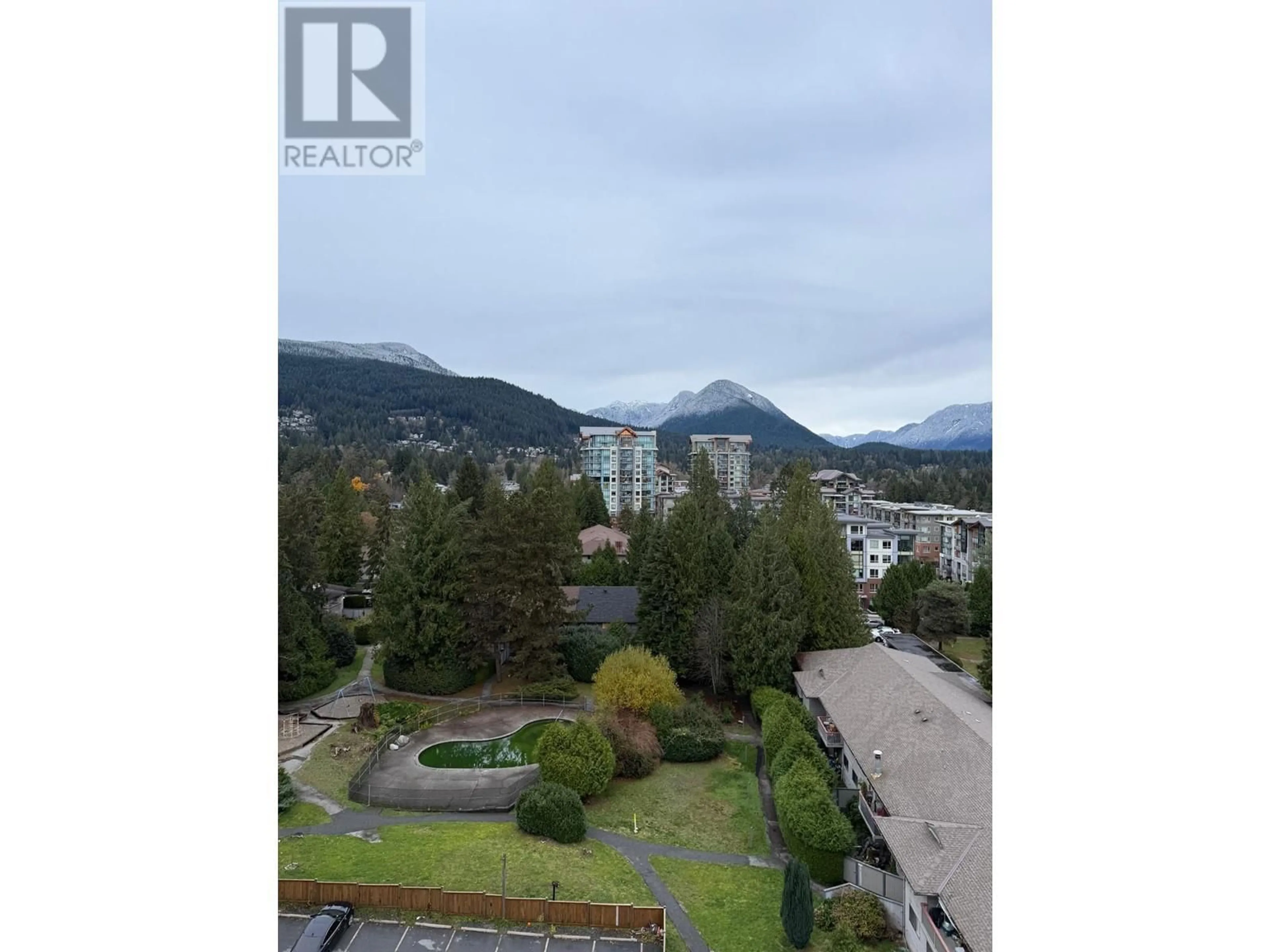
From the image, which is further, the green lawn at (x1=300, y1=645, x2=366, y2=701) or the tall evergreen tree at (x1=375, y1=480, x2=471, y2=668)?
the green lawn at (x1=300, y1=645, x2=366, y2=701)

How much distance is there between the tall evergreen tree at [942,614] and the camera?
1083 inches

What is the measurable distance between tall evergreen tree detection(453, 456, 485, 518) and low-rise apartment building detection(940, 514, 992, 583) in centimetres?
2473

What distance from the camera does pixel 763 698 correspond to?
61.5 feet

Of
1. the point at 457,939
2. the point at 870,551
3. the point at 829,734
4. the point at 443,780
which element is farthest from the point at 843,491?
the point at 457,939

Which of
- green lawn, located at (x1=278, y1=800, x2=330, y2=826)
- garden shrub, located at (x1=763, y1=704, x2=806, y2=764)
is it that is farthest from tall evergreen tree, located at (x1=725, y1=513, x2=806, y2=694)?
green lawn, located at (x1=278, y1=800, x2=330, y2=826)

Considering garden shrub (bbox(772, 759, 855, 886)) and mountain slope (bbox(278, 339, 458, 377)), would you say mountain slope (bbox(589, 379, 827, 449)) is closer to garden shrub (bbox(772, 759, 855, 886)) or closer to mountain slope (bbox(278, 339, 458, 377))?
mountain slope (bbox(278, 339, 458, 377))

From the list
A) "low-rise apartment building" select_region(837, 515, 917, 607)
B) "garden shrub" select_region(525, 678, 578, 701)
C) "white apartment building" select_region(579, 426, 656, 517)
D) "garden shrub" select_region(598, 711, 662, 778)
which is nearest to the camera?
"garden shrub" select_region(598, 711, 662, 778)

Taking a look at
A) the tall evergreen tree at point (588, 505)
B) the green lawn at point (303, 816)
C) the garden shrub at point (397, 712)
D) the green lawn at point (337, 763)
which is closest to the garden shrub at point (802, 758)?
the green lawn at point (337, 763)

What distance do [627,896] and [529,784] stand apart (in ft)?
14.6

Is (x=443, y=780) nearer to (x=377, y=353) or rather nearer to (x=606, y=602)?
(x=606, y=602)

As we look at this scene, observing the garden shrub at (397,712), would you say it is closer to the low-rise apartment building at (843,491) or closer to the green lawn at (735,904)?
the green lawn at (735,904)

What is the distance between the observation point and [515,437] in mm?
103188

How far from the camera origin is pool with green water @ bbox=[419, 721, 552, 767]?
53.6ft

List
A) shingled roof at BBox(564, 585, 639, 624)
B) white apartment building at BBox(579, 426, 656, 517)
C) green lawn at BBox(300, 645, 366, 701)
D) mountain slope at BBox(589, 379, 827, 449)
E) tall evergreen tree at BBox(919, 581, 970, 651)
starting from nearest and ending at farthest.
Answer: green lawn at BBox(300, 645, 366, 701) → shingled roof at BBox(564, 585, 639, 624) → tall evergreen tree at BBox(919, 581, 970, 651) → white apartment building at BBox(579, 426, 656, 517) → mountain slope at BBox(589, 379, 827, 449)
